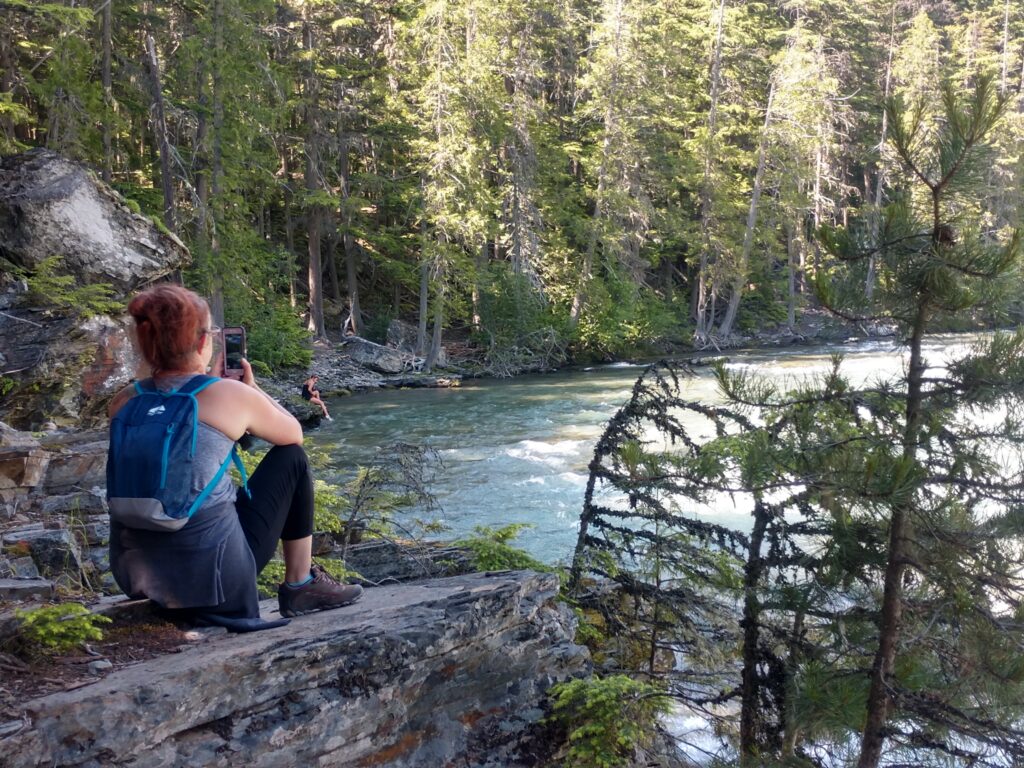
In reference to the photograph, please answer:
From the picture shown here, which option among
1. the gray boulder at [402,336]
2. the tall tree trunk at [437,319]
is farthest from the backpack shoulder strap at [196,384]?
the gray boulder at [402,336]

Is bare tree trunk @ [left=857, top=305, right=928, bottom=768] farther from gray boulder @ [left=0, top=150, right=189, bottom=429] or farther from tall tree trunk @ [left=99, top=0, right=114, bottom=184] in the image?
tall tree trunk @ [left=99, top=0, right=114, bottom=184]

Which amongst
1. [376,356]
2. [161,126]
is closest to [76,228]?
[161,126]

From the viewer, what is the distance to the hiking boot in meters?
3.73

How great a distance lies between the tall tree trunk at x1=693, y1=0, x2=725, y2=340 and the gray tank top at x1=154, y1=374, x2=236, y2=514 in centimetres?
3054

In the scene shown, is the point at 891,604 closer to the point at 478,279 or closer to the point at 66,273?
the point at 66,273

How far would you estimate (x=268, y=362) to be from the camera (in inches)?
910

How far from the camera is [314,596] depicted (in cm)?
379

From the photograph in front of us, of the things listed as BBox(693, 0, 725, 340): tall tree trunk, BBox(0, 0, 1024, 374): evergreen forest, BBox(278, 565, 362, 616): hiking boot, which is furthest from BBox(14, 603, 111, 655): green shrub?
BBox(693, 0, 725, 340): tall tree trunk

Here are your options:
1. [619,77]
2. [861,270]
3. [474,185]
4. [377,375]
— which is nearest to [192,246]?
[377,375]

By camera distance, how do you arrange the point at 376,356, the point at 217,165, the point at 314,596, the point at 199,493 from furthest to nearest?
the point at 376,356 → the point at 217,165 → the point at 314,596 → the point at 199,493

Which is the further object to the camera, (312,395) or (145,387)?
(312,395)

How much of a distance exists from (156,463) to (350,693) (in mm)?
1086

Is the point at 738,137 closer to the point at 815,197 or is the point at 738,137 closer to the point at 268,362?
the point at 815,197

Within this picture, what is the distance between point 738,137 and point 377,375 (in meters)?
22.4
